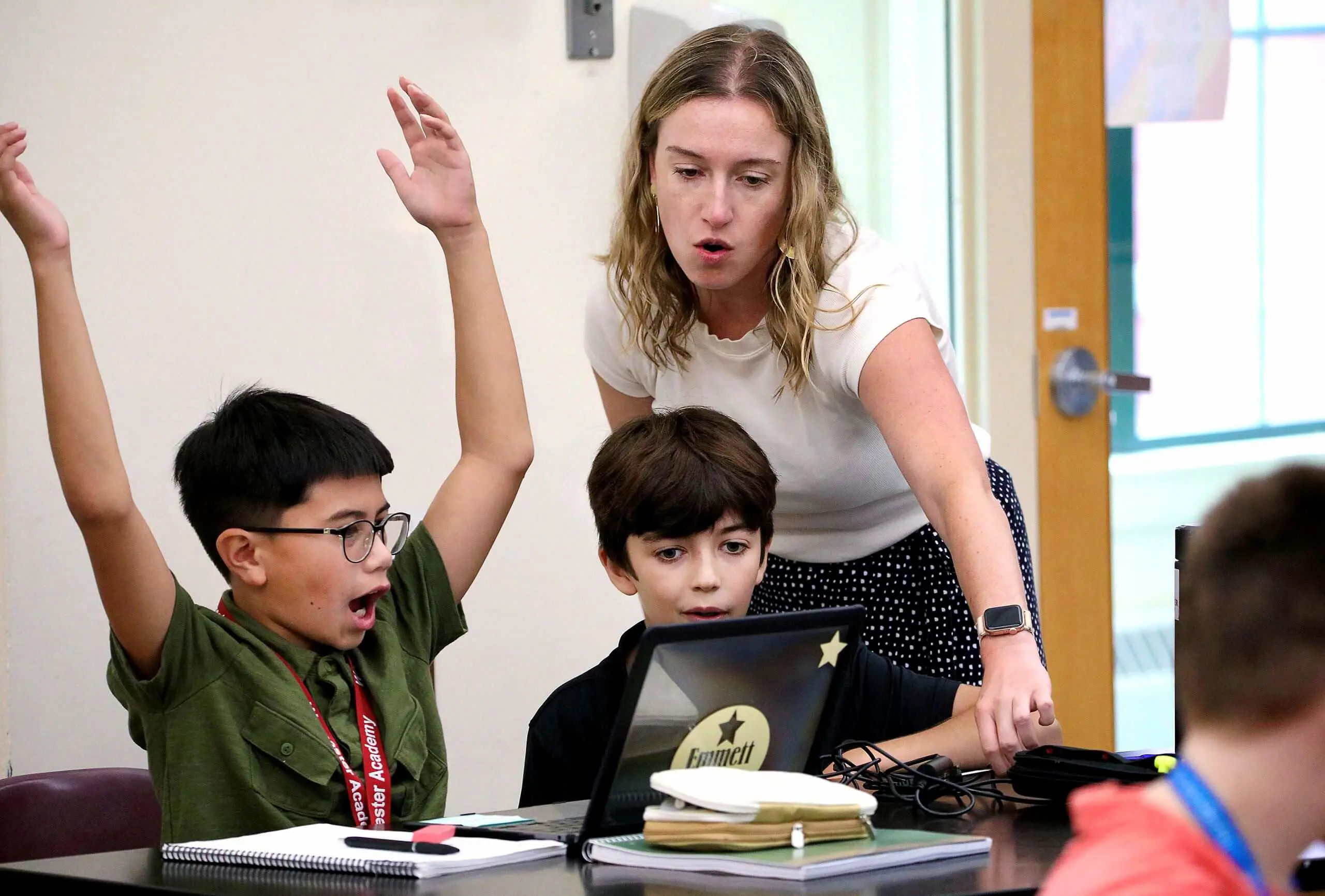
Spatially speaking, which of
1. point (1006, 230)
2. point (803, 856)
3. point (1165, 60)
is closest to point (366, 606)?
point (803, 856)

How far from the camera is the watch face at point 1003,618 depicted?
4.89 feet

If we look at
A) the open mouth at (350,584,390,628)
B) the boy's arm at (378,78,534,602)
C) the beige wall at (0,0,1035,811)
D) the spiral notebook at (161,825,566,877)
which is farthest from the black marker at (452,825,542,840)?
the beige wall at (0,0,1035,811)

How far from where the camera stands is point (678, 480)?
170 cm

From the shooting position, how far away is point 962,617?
1976mm

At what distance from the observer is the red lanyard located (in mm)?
1535

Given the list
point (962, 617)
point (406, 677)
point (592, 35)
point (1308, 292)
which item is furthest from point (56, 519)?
point (1308, 292)

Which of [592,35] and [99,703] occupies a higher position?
[592,35]

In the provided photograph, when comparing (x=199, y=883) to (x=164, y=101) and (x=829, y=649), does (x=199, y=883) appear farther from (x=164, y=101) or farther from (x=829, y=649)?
(x=164, y=101)

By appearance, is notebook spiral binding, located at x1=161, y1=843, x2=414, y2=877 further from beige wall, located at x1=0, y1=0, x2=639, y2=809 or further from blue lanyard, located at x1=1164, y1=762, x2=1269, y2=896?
beige wall, located at x1=0, y1=0, x2=639, y2=809

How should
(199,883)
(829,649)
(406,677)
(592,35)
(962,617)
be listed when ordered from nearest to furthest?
1. (199,883)
2. (829,649)
3. (406,677)
4. (962,617)
5. (592,35)

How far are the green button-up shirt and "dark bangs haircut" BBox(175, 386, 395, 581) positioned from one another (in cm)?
13

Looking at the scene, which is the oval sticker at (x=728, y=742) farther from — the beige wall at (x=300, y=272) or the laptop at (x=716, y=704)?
the beige wall at (x=300, y=272)

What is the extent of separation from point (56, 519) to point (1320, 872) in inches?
80.4

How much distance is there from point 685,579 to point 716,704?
1.61ft
